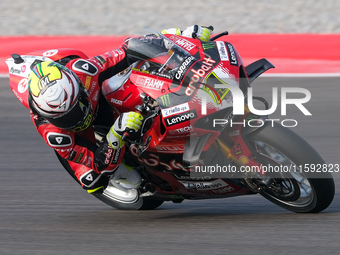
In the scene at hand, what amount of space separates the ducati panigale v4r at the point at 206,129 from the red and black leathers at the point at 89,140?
0.49 feet

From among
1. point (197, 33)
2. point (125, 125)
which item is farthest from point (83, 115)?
point (197, 33)

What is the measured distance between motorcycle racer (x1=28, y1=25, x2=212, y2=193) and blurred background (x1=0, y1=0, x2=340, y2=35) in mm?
6395

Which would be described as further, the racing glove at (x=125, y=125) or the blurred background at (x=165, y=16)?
the blurred background at (x=165, y=16)

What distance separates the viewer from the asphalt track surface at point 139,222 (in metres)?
3.49

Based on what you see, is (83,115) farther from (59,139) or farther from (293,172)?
(293,172)

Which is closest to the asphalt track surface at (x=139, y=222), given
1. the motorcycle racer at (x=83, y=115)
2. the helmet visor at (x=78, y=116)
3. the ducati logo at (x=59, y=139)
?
the motorcycle racer at (x=83, y=115)

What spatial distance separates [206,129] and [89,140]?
3.15 feet

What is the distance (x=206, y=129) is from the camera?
3.39 meters

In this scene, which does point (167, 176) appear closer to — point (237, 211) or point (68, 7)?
point (237, 211)

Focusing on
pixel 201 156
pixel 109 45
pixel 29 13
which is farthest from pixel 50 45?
pixel 201 156

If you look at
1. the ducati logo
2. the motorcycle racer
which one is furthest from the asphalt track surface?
the ducati logo

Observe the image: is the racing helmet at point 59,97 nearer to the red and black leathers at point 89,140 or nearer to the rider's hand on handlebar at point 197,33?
the red and black leathers at point 89,140

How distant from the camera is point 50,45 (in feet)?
31.5

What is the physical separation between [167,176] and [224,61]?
1.04 m
